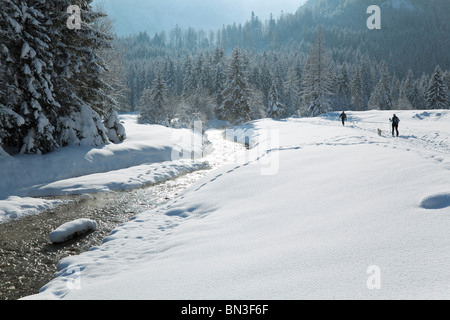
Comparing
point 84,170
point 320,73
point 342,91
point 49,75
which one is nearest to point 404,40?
point 342,91

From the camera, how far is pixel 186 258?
6098mm

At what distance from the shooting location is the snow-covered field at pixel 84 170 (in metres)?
12.6

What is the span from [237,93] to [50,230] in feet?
141

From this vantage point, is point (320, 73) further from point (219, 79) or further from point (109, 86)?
point (109, 86)

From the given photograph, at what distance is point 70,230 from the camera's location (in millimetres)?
8984

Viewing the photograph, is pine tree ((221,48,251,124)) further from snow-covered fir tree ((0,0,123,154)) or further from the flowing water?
the flowing water

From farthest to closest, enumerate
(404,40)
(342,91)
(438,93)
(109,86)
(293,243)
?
1. (404,40)
2. (342,91)
3. (438,93)
4. (109,86)
5. (293,243)

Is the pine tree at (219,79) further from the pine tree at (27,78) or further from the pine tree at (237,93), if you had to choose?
the pine tree at (27,78)

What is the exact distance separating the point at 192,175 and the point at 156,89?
45208 mm

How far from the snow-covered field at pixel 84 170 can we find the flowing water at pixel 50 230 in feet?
2.95

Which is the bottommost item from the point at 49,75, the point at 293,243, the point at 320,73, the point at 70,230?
the point at 70,230

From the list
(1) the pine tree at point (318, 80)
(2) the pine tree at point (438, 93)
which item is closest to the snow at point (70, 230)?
(1) the pine tree at point (318, 80)
